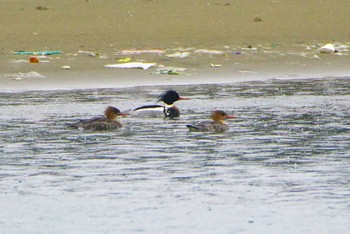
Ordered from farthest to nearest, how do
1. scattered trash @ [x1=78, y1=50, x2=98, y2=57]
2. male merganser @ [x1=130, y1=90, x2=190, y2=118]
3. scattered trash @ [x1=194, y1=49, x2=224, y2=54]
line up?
scattered trash @ [x1=194, y1=49, x2=224, y2=54]
scattered trash @ [x1=78, y1=50, x2=98, y2=57]
male merganser @ [x1=130, y1=90, x2=190, y2=118]

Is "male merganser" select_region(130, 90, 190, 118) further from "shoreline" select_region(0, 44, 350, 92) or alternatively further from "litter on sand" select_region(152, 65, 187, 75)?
"litter on sand" select_region(152, 65, 187, 75)

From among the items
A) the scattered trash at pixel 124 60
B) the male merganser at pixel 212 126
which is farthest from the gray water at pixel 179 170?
the scattered trash at pixel 124 60

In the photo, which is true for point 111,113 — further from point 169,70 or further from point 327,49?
point 327,49

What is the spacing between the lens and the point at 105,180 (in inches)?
418

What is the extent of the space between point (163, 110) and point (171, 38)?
8.32 m

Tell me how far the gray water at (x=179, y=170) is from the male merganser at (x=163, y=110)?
0.19 m

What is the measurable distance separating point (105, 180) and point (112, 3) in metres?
18.3

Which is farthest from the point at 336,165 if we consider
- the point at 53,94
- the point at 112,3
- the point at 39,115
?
the point at 112,3

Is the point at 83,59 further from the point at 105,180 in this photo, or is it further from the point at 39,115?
the point at 105,180

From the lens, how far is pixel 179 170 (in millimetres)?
11109

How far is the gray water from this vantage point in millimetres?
8898

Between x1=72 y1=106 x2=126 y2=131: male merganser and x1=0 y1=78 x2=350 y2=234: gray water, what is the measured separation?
205 mm

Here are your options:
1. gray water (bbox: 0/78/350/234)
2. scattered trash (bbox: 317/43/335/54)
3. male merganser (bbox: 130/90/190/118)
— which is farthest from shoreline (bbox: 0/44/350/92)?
male merganser (bbox: 130/90/190/118)

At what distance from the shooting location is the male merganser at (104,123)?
1434cm
